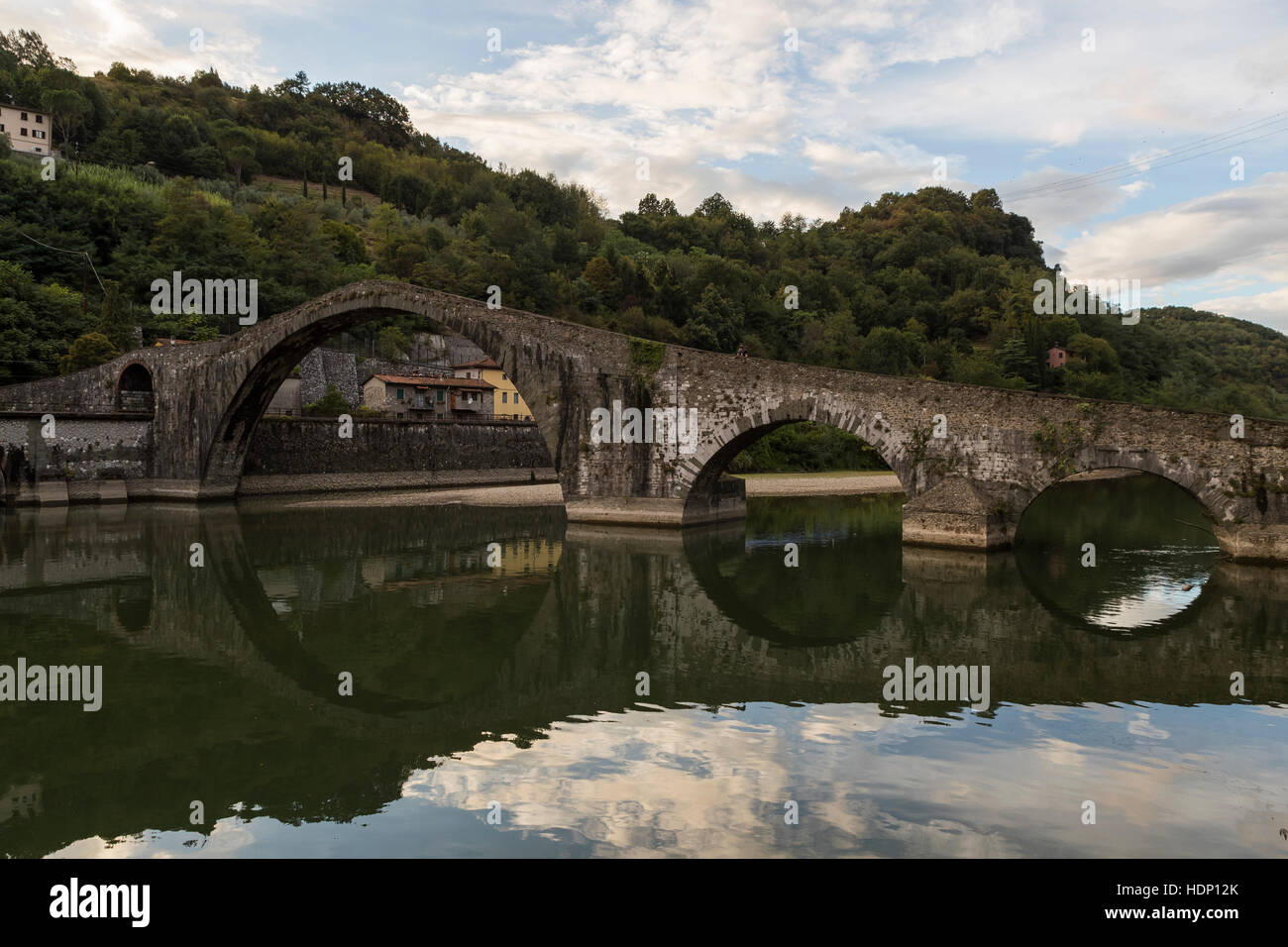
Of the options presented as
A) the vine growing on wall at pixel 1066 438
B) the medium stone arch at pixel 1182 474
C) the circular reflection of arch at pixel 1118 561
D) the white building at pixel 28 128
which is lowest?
the circular reflection of arch at pixel 1118 561

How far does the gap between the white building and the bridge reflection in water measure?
248ft

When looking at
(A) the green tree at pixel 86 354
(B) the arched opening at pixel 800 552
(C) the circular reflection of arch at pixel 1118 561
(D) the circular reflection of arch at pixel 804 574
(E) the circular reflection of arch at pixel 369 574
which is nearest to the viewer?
(E) the circular reflection of arch at pixel 369 574

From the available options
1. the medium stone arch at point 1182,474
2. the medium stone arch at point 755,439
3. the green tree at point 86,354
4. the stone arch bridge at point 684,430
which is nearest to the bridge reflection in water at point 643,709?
the medium stone arch at point 1182,474

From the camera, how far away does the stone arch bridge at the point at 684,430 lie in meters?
18.4

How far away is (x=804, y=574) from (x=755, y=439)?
22.0 ft

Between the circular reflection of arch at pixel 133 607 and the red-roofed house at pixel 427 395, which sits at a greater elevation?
the red-roofed house at pixel 427 395

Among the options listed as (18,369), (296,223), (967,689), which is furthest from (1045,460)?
(296,223)

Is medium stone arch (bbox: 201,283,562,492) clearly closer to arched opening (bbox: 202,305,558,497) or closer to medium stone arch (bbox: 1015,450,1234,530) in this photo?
arched opening (bbox: 202,305,558,497)

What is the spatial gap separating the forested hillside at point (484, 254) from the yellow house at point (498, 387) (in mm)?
6232

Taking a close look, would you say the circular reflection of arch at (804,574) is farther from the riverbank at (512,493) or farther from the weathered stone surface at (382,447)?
the weathered stone surface at (382,447)

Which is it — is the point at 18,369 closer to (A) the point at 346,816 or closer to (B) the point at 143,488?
(B) the point at 143,488

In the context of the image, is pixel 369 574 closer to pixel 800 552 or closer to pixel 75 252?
pixel 800 552

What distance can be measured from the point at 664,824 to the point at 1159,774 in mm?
Result: 4135

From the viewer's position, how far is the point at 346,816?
6.73m
